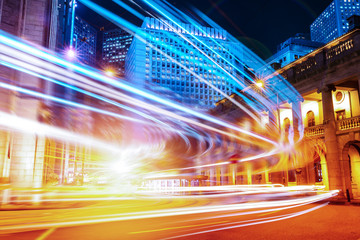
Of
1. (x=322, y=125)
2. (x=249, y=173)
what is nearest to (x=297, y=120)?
(x=322, y=125)

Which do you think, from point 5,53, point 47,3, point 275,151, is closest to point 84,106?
point 47,3

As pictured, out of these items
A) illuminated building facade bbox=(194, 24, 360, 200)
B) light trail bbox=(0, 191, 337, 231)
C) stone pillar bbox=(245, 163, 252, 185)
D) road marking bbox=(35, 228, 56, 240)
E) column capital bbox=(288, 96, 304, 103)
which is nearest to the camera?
road marking bbox=(35, 228, 56, 240)

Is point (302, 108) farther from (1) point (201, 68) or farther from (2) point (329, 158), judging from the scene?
(1) point (201, 68)

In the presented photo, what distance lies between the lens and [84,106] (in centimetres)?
2238

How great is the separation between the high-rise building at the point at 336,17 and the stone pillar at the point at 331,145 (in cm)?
14011

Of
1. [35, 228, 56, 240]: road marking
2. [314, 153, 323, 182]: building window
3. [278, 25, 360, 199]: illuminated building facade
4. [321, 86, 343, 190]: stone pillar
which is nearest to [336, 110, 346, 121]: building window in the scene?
[278, 25, 360, 199]: illuminated building facade

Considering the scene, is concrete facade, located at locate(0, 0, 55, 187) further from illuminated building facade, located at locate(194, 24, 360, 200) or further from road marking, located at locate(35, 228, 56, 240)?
illuminated building facade, located at locate(194, 24, 360, 200)

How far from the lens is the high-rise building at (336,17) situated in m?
149

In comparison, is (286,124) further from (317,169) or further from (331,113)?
(331,113)

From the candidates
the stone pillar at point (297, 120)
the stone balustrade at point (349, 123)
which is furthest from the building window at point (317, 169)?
the stone balustrade at point (349, 123)

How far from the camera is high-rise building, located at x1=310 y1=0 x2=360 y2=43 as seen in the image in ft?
488

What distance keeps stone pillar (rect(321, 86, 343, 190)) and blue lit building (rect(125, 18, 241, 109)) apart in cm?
10192

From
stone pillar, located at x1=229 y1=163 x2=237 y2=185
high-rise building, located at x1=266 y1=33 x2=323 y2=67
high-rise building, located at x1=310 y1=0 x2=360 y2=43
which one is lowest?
stone pillar, located at x1=229 y1=163 x2=237 y2=185

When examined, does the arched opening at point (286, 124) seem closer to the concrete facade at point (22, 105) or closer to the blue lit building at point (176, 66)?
the concrete facade at point (22, 105)
